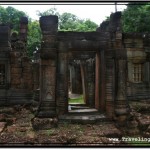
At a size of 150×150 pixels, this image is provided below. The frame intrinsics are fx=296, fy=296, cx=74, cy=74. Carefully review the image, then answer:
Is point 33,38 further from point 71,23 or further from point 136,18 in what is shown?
point 136,18

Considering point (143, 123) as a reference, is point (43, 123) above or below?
above

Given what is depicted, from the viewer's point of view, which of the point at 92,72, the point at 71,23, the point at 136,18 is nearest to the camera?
the point at 92,72

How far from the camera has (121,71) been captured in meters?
11.4

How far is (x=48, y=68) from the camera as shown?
10.8 metres

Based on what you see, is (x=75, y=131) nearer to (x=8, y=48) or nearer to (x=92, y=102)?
→ (x=92, y=102)

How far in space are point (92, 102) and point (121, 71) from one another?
3888 mm

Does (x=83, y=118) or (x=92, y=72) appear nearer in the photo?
(x=83, y=118)

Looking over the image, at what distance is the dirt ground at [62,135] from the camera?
872cm

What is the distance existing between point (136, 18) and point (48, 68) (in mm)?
15579

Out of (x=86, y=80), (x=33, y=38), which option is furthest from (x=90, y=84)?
(x=33, y=38)

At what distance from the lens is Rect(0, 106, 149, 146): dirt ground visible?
343 inches

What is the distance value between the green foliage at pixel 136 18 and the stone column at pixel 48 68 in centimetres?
1457

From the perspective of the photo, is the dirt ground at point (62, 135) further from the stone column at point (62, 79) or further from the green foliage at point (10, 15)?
the green foliage at point (10, 15)

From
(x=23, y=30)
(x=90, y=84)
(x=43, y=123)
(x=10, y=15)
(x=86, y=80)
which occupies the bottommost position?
(x=43, y=123)
